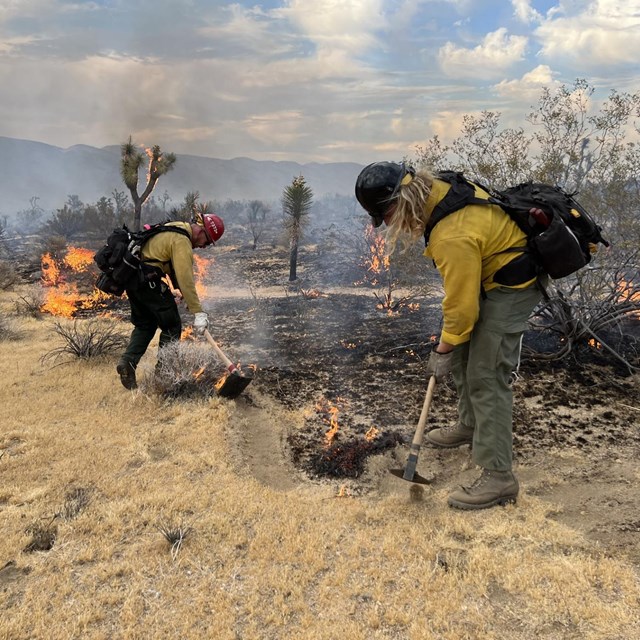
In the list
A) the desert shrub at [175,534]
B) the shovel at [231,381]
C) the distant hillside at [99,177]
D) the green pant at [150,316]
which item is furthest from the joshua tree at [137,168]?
the distant hillside at [99,177]

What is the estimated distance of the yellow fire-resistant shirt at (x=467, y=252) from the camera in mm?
2551

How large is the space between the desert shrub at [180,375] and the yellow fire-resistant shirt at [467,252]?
2.75 meters

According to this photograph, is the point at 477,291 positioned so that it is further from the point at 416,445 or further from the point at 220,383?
the point at 220,383

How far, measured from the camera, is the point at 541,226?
2703mm

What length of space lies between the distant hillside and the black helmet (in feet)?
251

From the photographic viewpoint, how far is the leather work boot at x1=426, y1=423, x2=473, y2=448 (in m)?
3.62

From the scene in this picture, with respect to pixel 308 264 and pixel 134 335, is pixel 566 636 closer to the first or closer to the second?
pixel 134 335

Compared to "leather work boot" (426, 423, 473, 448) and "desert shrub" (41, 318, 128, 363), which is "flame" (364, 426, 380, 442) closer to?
"leather work boot" (426, 423, 473, 448)

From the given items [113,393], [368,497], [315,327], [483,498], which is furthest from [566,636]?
[315,327]

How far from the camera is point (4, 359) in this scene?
589 centimetres

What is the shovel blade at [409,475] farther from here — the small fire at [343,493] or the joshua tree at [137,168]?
the joshua tree at [137,168]

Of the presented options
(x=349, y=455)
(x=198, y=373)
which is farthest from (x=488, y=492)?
(x=198, y=373)

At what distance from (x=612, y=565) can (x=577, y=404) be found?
7.59 feet

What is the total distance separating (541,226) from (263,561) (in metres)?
2.37
